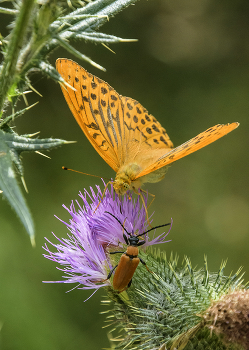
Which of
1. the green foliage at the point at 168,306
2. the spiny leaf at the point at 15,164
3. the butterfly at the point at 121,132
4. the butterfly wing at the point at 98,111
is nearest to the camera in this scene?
the spiny leaf at the point at 15,164

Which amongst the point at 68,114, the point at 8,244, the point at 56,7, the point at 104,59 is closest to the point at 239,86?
the point at 104,59

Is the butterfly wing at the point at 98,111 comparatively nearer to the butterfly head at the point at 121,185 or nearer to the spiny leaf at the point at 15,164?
the butterfly head at the point at 121,185

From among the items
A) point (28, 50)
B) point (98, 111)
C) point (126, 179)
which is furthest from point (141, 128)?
point (28, 50)

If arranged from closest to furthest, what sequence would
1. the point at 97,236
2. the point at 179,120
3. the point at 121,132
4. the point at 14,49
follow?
1. the point at 14,49
2. the point at 97,236
3. the point at 121,132
4. the point at 179,120

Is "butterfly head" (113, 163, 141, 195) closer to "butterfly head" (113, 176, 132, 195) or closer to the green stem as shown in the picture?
"butterfly head" (113, 176, 132, 195)

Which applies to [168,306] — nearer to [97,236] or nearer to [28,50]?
[97,236]

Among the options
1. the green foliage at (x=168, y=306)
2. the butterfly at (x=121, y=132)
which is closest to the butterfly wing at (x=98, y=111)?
the butterfly at (x=121, y=132)
